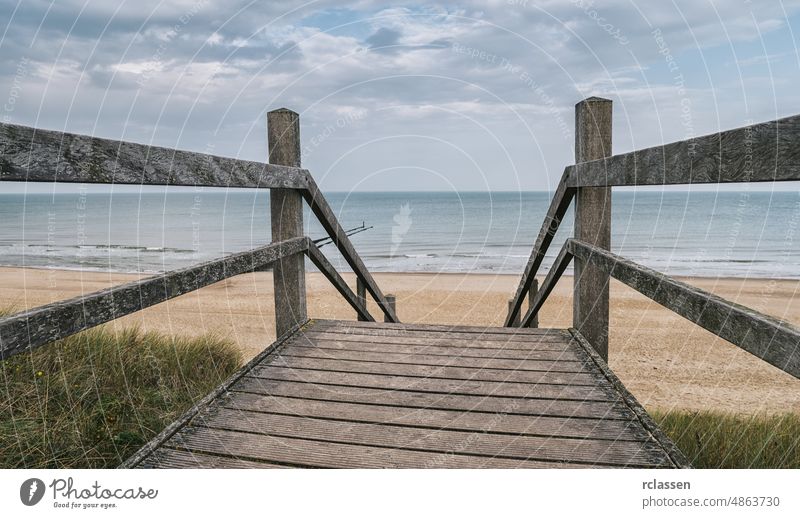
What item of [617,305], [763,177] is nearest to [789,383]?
[617,305]

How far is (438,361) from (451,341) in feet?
1.32

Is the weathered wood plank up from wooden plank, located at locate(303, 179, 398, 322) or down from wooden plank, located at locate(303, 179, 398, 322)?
down

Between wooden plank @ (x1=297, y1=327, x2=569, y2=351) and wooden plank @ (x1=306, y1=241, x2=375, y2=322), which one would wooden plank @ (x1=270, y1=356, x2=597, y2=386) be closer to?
A: wooden plank @ (x1=297, y1=327, x2=569, y2=351)

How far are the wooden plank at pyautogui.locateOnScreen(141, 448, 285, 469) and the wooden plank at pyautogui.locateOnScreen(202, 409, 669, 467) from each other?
20 centimetres

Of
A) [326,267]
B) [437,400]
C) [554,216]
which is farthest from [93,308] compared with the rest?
[554,216]

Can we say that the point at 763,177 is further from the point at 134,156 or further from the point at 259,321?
the point at 259,321

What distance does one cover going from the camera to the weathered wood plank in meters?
3.10

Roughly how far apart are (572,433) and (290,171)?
2.15m

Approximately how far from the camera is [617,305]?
11.9m

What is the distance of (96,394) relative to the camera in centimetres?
340

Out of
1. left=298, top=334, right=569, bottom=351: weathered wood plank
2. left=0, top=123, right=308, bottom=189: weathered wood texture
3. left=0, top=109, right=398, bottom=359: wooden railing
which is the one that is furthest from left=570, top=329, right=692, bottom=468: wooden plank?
left=0, top=123, right=308, bottom=189: weathered wood texture

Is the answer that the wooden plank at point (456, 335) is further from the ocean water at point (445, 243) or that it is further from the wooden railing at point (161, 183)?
the ocean water at point (445, 243)

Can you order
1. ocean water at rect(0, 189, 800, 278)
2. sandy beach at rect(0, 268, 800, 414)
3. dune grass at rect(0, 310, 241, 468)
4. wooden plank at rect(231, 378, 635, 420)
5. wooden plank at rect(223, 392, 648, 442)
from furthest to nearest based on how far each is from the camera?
ocean water at rect(0, 189, 800, 278), sandy beach at rect(0, 268, 800, 414), dune grass at rect(0, 310, 241, 468), wooden plank at rect(231, 378, 635, 420), wooden plank at rect(223, 392, 648, 442)

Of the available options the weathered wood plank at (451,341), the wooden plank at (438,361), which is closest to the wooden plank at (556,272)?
the weathered wood plank at (451,341)
